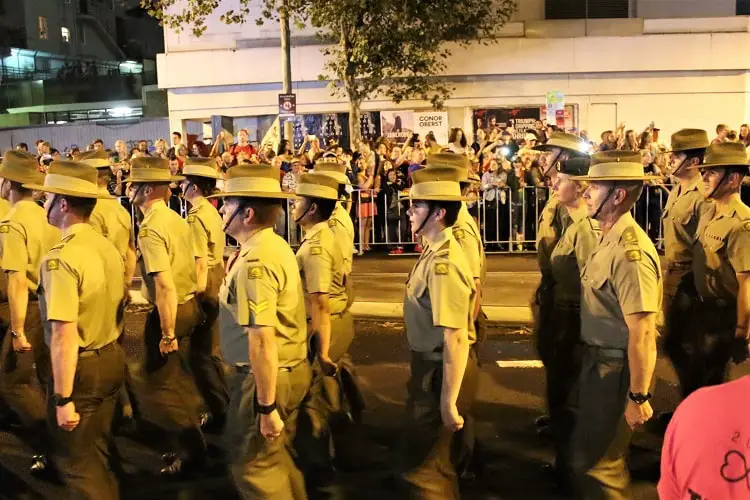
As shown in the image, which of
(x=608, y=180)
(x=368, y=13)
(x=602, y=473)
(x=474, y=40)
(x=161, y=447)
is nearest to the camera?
(x=602, y=473)

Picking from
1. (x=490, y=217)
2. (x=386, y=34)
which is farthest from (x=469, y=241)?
(x=386, y=34)

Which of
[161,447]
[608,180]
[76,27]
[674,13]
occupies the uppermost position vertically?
[76,27]

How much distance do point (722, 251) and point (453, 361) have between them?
2669 mm

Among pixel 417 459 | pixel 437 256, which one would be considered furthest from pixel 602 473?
pixel 437 256

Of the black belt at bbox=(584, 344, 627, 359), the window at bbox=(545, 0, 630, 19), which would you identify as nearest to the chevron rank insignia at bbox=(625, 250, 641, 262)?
the black belt at bbox=(584, 344, 627, 359)

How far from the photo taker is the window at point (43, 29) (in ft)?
157

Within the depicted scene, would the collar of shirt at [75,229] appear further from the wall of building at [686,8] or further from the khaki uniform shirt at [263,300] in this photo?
the wall of building at [686,8]

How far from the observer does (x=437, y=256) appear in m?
4.06

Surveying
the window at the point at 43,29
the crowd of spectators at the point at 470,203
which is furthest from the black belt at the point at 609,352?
the window at the point at 43,29

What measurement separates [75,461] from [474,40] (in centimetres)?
1999

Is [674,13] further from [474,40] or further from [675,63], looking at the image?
[474,40]

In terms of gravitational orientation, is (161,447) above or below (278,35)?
below

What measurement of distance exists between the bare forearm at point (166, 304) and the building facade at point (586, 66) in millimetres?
17841

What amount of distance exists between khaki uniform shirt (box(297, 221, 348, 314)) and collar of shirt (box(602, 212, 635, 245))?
5.88ft
